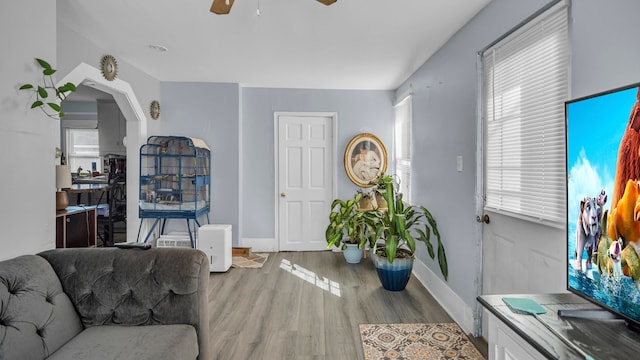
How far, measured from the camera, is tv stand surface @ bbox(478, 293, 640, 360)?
995mm

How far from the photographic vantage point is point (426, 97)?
366 centimetres

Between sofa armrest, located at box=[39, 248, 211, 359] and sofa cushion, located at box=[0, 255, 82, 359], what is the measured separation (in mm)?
72

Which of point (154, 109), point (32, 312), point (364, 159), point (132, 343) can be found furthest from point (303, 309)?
point (154, 109)

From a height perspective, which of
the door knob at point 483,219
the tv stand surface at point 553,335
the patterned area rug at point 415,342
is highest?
the door knob at point 483,219

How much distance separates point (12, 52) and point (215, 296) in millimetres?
2452

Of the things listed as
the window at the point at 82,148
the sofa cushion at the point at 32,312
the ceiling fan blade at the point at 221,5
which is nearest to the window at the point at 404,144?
the ceiling fan blade at the point at 221,5

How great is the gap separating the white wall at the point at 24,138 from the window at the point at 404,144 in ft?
11.5

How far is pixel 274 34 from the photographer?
300 cm

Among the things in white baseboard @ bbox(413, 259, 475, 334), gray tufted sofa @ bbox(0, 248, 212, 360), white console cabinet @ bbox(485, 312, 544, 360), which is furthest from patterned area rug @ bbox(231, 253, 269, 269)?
white console cabinet @ bbox(485, 312, 544, 360)

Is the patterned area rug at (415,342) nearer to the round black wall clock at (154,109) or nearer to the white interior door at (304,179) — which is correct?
the white interior door at (304,179)

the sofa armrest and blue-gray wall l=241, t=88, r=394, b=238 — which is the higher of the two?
blue-gray wall l=241, t=88, r=394, b=238

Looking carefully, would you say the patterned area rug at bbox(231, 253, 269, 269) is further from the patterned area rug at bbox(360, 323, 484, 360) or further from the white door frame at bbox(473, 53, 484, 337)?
the white door frame at bbox(473, 53, 484, 337)

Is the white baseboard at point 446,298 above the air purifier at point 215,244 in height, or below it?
below

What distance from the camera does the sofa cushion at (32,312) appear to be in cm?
135
